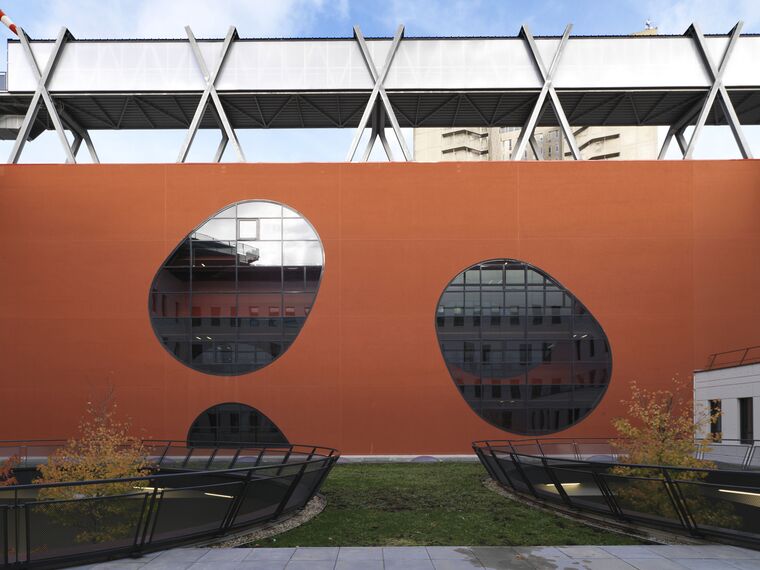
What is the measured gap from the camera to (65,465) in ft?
43.6

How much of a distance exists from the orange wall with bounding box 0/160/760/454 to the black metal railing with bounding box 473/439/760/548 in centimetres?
993

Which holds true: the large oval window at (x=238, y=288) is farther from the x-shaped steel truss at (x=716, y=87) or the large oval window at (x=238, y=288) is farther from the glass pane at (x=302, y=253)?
the x-shaped steel truss at (x=716, y=87)

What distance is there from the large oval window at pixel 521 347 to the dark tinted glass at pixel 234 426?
7.06 metres

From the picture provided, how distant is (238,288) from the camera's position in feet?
76.1

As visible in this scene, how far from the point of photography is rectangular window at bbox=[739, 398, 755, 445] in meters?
20.5

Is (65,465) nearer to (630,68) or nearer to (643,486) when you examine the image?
(643,486)

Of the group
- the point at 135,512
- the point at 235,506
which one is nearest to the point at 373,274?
the point at 235,506

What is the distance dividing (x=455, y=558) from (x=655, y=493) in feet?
11.7

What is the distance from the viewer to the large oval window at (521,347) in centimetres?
2255

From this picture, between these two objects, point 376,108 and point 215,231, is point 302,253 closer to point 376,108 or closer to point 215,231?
point 215,231

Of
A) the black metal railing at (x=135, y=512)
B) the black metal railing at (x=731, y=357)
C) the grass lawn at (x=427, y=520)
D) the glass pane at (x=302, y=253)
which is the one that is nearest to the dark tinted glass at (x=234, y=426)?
the glass pane at (x=302, y=253)

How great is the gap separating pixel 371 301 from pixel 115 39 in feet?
56.1

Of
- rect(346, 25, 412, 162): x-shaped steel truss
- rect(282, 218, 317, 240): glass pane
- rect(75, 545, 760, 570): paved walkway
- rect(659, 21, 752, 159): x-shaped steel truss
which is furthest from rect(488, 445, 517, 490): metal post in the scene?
rect(659, 21, 752, 159): x-shaped steel truss

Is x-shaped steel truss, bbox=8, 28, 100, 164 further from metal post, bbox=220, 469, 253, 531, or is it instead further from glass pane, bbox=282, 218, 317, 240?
metal post, bbox=220, 469, 253, 531
